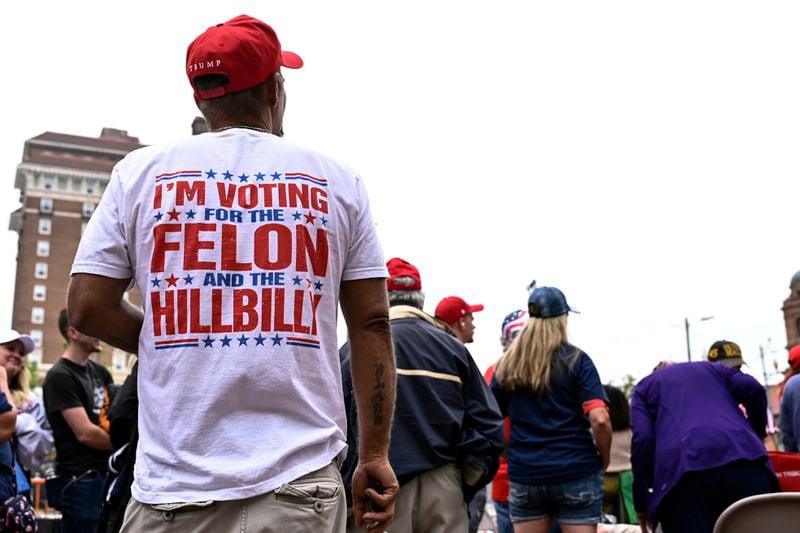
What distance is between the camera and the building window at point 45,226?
95188 mm

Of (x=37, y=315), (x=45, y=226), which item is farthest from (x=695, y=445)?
(x=45, y=226)

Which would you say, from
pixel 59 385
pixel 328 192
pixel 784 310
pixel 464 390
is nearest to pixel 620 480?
pixel 464 390

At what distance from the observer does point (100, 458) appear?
6.07m

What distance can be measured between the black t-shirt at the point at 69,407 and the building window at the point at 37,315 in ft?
305

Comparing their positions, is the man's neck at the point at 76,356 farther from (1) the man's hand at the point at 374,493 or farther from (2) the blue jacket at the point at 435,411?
(1) the man's hand at the point at 374,493

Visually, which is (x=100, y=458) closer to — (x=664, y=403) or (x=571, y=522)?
(x=571, y=522)

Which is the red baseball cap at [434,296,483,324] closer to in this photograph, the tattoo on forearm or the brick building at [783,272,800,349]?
the tattoo on forearm

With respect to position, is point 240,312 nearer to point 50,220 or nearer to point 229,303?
point 229,303

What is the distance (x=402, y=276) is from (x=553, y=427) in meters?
1.51

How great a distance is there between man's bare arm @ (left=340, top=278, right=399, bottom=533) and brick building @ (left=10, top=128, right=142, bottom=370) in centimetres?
9489

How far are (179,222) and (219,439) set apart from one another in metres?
0.51

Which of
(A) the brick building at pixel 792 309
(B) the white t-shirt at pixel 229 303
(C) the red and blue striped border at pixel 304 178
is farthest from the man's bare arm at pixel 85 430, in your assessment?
(A) the brick building at pixel 792 309

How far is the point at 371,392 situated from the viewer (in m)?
2.36

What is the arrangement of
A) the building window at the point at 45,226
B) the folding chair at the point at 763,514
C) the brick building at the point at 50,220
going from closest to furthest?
the folding chair at the point at 763,514 → the brick building at the point at 50,220 → the building window at the point at 45,226
